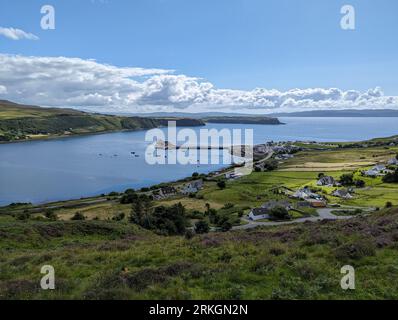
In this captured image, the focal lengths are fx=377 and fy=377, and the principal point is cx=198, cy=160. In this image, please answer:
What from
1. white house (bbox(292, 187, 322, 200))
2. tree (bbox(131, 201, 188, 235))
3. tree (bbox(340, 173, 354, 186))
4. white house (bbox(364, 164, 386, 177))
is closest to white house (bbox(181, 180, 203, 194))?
white house (bbox(292, 187, 322, 200))

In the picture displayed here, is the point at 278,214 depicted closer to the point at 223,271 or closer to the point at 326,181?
the point at 326,181

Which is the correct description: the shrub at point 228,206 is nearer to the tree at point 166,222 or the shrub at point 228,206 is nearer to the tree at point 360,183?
the tree at point 166,222

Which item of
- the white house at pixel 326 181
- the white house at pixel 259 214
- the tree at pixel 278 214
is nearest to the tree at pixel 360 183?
the white house at pixel 326 181

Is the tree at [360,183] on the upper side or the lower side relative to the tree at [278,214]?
upper

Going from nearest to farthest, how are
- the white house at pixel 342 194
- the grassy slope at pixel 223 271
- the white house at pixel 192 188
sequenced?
the grassy slope at pixel 223 271
the white house at pixel 342 194
the white house at pixel 192 188

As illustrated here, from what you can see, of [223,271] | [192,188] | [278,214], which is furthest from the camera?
[192,188]

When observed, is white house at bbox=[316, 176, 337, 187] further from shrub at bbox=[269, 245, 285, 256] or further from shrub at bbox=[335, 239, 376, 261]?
shrub at bbox=[269, 245, 285, 256]

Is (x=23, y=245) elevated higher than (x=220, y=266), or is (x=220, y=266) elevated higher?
(x=220, y=266)

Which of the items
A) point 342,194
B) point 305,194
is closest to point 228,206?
point 305,194
